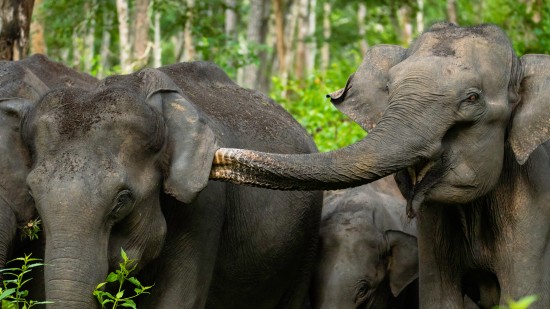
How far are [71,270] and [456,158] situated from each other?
2.07 meters

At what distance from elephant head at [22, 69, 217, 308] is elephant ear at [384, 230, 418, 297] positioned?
237 cm

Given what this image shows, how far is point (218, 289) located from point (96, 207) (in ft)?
5.86

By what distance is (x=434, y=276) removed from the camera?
7.64 meters

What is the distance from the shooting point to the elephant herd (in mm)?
6406

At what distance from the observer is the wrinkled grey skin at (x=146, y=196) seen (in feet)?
20.5

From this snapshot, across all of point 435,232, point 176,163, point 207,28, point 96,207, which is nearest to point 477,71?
point 435,232

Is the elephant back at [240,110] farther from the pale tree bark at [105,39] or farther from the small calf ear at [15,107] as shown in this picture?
the pale tree bark at [105,39]

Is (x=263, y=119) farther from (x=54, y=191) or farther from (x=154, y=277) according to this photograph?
(x=54, y=191)

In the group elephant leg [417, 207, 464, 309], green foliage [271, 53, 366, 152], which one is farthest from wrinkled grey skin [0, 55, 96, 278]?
green foliage [271, 53, 366, 152]

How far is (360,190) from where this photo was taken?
9.38 meters

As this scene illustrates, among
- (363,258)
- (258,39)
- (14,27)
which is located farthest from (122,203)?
(258,39)

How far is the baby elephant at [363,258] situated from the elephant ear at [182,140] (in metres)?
2.04

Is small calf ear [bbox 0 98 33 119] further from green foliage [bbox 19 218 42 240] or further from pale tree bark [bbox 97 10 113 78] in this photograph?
pale tree bark [bbox 97 10 113 78]

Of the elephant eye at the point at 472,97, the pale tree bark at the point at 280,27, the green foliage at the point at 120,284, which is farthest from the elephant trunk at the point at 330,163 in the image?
the pale tree bark at the point at 280,27
